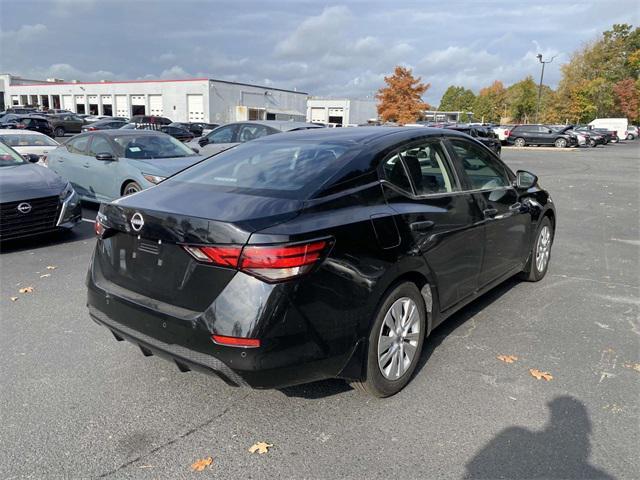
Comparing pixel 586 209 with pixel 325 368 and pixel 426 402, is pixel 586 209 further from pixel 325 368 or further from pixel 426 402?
pixel 325 368

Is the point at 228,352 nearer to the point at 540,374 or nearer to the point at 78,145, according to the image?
the point at 540,374

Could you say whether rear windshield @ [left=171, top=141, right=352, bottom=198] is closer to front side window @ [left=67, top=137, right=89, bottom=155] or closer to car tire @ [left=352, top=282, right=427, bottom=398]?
car tire @ [left=352, top=282, right=427, bottom=398]

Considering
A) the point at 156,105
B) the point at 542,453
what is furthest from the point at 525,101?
the point at 542,453

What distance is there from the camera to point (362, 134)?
3756 mm

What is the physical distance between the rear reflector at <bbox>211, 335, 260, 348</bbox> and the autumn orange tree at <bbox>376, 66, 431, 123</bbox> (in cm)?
6406

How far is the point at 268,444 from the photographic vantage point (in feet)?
9.18

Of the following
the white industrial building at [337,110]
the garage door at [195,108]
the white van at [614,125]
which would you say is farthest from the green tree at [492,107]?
the garage door at [195,108]

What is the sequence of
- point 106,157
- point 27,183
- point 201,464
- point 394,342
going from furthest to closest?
point 106,157
point 27,183
point 394,342
point 201,464

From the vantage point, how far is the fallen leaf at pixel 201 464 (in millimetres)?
2598

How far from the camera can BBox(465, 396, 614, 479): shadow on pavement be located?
8.50 ft

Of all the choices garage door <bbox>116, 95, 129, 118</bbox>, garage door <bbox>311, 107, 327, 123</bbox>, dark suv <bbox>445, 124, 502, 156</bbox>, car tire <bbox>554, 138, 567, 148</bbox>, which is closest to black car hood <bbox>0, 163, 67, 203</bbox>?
dark suv <bbox>445, 124, 502, 156</bbox>

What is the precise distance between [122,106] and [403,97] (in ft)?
120

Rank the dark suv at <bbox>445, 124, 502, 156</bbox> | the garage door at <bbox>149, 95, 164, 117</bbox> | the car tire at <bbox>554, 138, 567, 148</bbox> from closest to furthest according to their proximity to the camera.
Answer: the dark suv at <bbox>445, 124, 502, 156</bbox> → the car tire at <bbox>554, 138, 567, 148</bbox> → the garage door at <bbox>149, 95, 164, 117</bbox>

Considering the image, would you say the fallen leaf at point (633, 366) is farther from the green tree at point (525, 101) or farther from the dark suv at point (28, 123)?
the green tree at point (525, 101)
